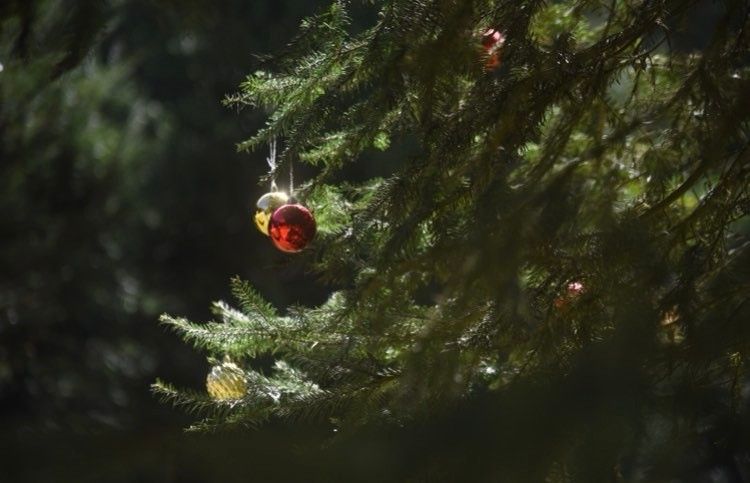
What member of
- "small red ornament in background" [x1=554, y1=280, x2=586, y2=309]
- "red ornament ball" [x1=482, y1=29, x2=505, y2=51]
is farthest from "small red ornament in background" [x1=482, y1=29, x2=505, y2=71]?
"small red ornament in background" [x1=554, y1=280, x2=586, y2=309]

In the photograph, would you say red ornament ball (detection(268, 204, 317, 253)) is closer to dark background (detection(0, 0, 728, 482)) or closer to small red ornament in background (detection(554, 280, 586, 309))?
small red ornament in background (detection(554, 280, 586, 309))

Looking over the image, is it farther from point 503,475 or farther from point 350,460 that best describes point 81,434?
point 503,475

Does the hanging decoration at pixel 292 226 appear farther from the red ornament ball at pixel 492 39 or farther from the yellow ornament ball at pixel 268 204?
the red ornament ball at pixel 492 39

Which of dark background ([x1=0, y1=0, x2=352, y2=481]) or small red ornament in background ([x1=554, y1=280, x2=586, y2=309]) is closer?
small red ornament in background ([x1=554, y1=280, x2=586, y2=309])

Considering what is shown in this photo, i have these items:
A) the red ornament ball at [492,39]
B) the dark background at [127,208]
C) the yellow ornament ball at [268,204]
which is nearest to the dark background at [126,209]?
the dark background at [127,208]

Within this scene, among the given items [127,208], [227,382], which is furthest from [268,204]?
[127,208]
